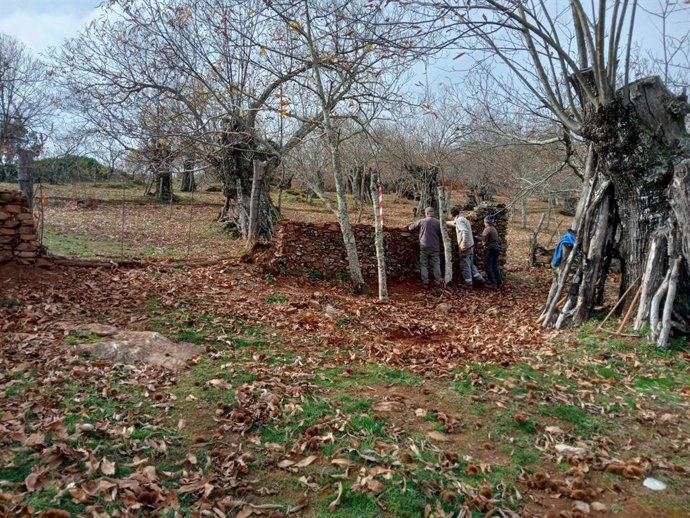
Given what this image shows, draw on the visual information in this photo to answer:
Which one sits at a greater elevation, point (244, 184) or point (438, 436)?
point (244, 184)

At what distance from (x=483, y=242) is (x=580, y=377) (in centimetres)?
729

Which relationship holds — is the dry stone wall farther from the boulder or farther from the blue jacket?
the boulder

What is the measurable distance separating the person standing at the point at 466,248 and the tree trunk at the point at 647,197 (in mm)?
4092

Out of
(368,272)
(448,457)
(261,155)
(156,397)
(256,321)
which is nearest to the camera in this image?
(448,457)

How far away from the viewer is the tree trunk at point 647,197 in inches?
242

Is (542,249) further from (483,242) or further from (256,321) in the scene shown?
(256,321)

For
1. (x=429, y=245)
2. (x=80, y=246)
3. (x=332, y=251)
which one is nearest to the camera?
(x=332, y=251)

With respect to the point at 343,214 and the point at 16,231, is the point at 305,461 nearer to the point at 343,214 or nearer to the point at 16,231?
the point at 343,214

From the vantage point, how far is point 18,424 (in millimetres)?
3838

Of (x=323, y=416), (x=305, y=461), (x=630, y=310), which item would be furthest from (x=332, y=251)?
(x=305, y=461)

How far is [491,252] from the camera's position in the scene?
11.6 m

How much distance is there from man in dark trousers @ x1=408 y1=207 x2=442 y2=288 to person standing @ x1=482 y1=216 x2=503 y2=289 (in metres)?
1.15

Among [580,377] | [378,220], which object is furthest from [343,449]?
[378,220]

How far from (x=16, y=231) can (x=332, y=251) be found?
570cm
